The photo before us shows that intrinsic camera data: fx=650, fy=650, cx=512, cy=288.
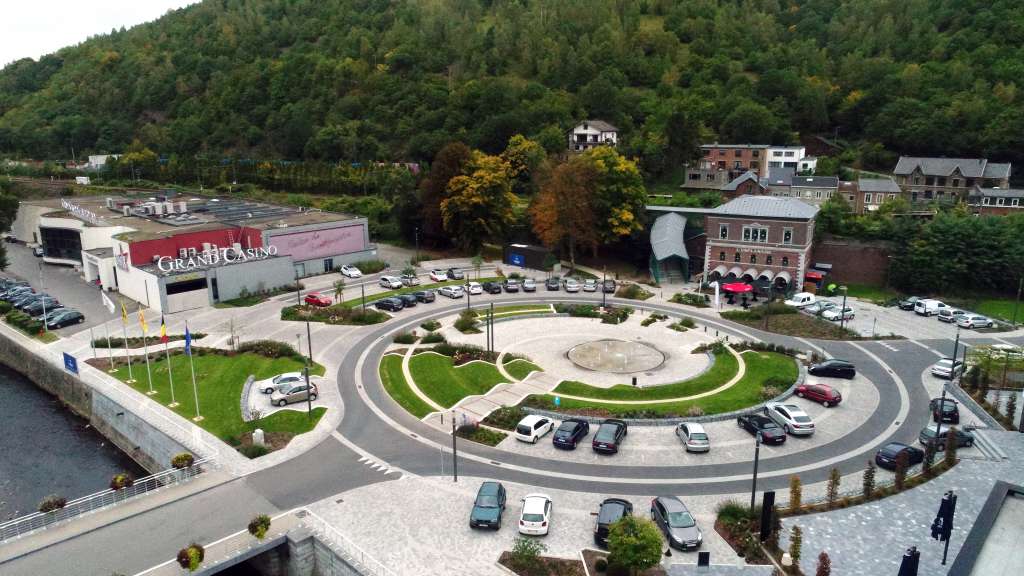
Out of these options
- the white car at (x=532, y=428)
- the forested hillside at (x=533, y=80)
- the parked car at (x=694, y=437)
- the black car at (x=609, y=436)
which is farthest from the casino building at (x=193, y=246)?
the forested hillside at (x=533, y=80)

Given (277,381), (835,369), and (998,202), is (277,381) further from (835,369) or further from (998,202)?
(998,202)

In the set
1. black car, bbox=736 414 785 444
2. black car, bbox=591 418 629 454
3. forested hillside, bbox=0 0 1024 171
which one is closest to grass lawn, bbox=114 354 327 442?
black car, bbox=591 418 629 454

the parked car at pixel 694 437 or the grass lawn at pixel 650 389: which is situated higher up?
the parked car at pixel 694 437

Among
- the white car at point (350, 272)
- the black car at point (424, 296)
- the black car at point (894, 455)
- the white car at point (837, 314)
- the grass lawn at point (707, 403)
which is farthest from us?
the white car at point (350, 272)

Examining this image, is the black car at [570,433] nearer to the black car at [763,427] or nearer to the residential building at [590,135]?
the black car at [763,427]

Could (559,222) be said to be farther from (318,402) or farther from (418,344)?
(318,402)

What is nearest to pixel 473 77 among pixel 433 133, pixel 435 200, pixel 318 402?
pixel 433 133
